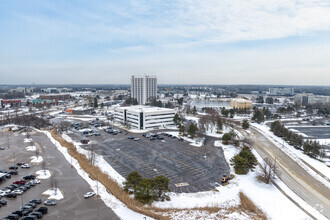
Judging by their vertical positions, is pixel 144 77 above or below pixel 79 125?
above

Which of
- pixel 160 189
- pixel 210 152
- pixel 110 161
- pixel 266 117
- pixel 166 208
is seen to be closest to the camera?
pixel 166 208

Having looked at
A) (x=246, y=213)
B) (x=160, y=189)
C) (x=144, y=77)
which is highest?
(x=144, y=77)

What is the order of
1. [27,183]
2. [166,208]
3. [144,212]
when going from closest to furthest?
[144,212], [166,208], [27,183]

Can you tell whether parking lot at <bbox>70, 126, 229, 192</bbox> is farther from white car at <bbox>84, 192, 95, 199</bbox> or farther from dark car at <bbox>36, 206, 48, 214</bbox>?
dark car at <bbox>36, 206, 48, 214</bbox>

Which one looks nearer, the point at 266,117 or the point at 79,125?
the point at 79,125

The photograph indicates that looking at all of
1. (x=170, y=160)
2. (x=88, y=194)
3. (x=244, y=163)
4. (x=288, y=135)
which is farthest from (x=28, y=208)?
(x=288, y=135)

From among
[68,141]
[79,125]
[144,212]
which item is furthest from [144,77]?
[144,212]

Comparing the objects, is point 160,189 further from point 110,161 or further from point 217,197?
point 110,161
